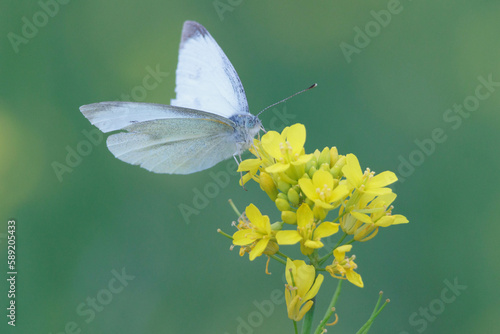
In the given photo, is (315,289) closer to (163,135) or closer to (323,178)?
(323,178)

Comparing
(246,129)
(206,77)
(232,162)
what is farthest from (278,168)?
(232,162)

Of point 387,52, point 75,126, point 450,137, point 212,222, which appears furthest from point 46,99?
point 450,137

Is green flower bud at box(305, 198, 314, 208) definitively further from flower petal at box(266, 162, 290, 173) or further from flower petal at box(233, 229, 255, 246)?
flower petal at box(233, 229, 255, 246)

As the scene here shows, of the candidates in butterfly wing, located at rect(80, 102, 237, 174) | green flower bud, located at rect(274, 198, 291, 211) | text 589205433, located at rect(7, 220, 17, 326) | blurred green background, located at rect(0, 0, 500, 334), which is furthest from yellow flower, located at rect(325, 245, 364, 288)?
text 589205433, located at rect(7, 220, 17, 326)

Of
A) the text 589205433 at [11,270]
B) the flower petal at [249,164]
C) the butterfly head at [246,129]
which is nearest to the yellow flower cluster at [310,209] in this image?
the flower petal at [249,164]

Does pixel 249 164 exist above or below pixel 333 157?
above

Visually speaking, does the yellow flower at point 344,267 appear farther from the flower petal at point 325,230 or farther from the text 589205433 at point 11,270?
the text 589205433 at point 11,270

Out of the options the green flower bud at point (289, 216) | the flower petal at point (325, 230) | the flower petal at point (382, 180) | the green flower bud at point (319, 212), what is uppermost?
the green flower bud at point (289, 216)
